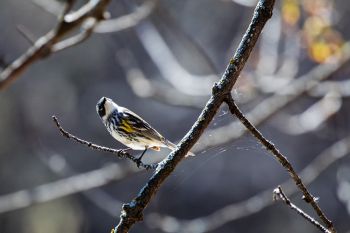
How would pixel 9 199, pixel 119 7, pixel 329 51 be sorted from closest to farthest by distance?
pixel 329 51 < pixel 9 199 < pixel 119 7

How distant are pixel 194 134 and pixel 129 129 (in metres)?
1.40

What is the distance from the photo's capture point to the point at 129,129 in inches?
117

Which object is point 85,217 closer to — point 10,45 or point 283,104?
point 10,45

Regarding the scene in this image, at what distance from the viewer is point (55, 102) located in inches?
498

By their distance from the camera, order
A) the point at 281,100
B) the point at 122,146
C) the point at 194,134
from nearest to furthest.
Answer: the point at 194,134 < the point at 281,100 < the point at 122,146

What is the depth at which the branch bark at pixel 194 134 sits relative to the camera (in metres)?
1.57

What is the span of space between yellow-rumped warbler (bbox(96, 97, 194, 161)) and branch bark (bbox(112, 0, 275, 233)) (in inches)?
41.4

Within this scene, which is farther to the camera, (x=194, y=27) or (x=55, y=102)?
(x=55, y=102)

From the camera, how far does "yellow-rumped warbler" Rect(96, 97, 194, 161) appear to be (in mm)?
2834

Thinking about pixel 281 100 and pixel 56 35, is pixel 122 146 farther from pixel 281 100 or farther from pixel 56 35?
pixel 56 35

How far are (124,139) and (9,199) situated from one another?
9.13ft

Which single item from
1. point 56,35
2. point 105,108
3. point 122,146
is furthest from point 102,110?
point 122,146

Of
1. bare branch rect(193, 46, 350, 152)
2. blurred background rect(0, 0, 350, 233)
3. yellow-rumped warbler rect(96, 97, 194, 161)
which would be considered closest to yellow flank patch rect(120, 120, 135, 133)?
yellow-rumped warbler rect(96, 97, 194, 161)

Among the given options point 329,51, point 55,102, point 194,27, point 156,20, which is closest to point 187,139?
point 329,51
